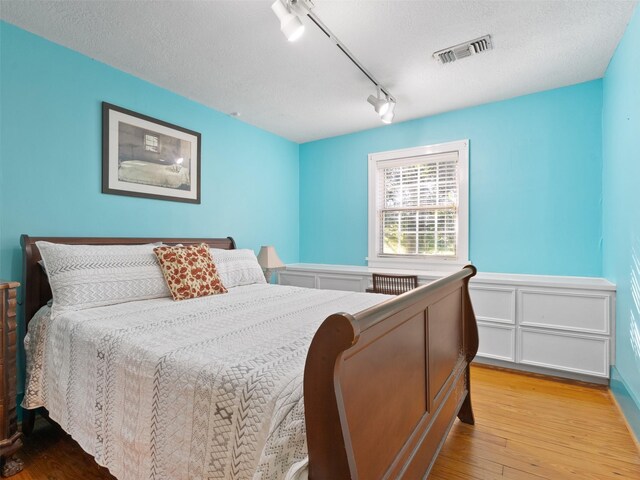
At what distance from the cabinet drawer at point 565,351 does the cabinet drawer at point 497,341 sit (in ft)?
0.22

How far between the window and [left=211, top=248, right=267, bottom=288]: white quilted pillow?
1003 mm

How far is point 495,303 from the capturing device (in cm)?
297

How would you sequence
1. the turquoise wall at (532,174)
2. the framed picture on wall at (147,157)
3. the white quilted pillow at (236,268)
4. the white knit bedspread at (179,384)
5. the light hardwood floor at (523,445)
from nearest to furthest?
the white knit bedspread at (179,384)
the light hardwood floor at (523,445)
the framed picture on wall at (147,157)
the white quilted pillow at (236,268)
the turquoise wall at (532,174)

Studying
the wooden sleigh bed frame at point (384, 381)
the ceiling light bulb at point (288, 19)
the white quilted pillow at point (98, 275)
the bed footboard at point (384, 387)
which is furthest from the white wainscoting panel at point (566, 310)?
the white quilted pillow at point (98, 275)

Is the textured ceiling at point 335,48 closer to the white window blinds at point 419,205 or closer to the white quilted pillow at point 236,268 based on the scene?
the white window blinds at point 419,205

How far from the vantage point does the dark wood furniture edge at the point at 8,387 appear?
1.67m

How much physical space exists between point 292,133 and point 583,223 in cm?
324

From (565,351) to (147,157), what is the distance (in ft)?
12.7

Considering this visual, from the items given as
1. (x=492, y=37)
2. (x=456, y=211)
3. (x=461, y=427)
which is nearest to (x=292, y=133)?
(x=456, y=211)

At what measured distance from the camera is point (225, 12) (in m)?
1.96

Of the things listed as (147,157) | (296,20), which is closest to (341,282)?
(147,157)

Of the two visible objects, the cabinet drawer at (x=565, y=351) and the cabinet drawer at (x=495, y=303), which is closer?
the cabinet drawer at (x=565, y=351)

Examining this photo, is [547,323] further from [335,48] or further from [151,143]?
[151,143]

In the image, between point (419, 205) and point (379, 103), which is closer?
point (379, 103)
